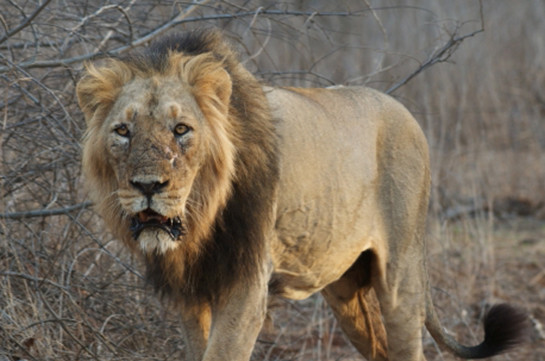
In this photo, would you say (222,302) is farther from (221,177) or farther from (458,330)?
(458,330)

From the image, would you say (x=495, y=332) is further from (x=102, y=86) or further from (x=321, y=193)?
(x=102, y=86)

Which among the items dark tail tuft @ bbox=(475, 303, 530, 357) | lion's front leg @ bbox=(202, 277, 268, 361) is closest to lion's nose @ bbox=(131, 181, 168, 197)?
lion's front leg @ bbox=(202, 277, 268, 361)

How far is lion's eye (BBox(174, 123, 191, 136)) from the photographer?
3121 millimetres

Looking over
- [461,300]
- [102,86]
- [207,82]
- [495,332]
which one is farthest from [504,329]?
[102,86]

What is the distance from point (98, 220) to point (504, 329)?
212 centimetres

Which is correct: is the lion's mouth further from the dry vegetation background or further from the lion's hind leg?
the lion's hind leg

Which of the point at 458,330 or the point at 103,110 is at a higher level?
the point at 103,110

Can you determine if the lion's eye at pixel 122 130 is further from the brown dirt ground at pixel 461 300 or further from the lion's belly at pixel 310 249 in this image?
the brown dirt ground at pixel 461 300


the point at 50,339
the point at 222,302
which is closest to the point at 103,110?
the point at 222,302

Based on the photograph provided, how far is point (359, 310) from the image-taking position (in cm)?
454

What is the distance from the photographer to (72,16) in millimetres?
4234

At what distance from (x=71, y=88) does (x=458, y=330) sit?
3064 millimetres

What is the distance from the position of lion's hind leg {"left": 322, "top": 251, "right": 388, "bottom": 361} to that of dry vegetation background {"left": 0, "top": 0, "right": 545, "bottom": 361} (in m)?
0.33

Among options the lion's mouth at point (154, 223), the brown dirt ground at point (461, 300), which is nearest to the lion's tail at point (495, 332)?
the brown dirt ground at point (461, 300)
